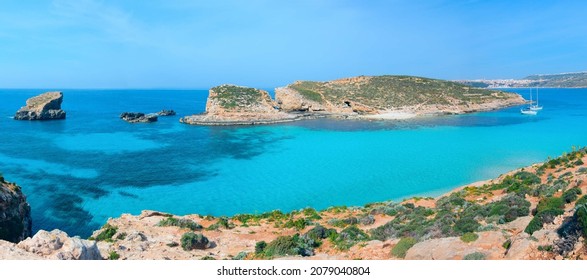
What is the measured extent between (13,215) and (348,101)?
69485mm

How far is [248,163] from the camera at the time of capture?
36.1 metres

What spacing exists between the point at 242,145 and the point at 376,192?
23.6 m

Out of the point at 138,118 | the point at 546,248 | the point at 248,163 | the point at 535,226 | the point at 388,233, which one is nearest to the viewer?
the point at 546,248

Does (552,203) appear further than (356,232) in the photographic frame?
No

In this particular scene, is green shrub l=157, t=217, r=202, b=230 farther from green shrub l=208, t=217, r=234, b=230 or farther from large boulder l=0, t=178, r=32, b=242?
large boulder l=0, t=178, r=32, b=242

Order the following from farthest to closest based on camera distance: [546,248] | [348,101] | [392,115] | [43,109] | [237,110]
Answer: [348,101]
[392,115]
[43,109]
[237,110]
[546,248]

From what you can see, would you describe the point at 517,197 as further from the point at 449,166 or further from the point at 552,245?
the point at 449,166

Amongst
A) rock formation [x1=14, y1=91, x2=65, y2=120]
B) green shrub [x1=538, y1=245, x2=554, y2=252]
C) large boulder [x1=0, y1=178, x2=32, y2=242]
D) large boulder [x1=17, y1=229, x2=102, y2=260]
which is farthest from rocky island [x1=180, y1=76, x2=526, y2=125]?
green shrub [x1=538, y1=245, x2=554, y2=252]

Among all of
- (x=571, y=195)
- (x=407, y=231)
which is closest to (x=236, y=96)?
(x=407, y=231)

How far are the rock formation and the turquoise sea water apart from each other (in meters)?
7.34

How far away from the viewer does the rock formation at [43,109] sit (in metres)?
69.6

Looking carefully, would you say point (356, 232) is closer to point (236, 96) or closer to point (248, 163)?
point (248, 163)

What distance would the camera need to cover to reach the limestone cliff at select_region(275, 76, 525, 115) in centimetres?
7900

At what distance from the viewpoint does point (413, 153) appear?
3853cm
